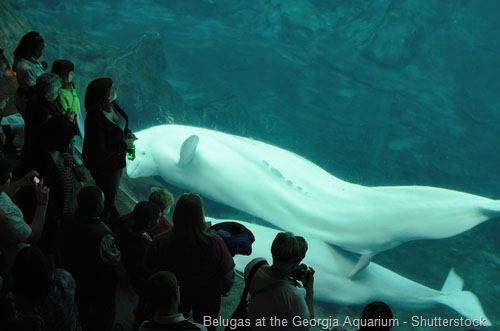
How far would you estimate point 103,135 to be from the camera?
438 cm

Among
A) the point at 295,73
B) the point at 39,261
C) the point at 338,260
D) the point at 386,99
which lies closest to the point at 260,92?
the point at 295,73

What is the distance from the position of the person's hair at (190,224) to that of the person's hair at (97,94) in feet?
5.40

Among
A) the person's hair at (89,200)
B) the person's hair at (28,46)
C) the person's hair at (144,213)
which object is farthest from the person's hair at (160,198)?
the person's hair at (28,46)

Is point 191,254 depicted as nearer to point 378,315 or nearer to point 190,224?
point 190,224

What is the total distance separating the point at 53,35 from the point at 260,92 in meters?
7.06

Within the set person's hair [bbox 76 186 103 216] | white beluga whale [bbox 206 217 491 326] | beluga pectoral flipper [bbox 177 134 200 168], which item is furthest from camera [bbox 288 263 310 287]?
beluga pectoral flipper [bbox 177 134 200 168]

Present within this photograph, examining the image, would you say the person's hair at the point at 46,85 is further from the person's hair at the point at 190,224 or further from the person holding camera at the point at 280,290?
the person holding camera at the point at 280,290

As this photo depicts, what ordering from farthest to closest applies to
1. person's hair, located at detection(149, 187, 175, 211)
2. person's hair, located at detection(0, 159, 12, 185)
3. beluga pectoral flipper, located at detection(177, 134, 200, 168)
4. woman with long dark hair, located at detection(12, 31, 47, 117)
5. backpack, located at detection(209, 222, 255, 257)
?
beluga pectoral flipper, located at detection(177, 134, 200, 168), woman with long dark hair, located at detection(12, 31, 47, 117), person's hair, located at detection(149, 187, 175, 211), backpack, located at detection(209, 222, 255, 257), person's hair, located at detection(0, 159, 12, 185)

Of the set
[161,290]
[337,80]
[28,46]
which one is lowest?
[337,80]

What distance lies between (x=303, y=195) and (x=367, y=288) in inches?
73.1

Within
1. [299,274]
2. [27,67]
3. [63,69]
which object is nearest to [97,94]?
[63,69]

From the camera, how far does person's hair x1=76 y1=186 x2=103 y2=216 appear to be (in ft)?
10.9

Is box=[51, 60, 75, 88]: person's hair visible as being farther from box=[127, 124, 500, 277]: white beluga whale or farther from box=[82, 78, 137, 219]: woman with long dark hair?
box=[127, 124, 500, 277]: white beluga whale

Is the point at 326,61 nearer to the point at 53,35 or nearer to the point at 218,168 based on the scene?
the point at 53,35
